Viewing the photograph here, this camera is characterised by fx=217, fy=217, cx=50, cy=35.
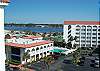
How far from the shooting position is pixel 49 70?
173 ft

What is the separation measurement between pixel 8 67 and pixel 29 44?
9.34 m

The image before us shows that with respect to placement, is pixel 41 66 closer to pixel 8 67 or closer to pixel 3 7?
pixel 8 67

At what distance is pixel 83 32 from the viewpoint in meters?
87.2

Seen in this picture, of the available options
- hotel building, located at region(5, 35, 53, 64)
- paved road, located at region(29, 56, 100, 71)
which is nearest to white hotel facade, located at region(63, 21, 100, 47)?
paved road, located at region(29, 56, 100, 71)

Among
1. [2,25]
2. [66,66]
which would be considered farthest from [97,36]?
[2,25]

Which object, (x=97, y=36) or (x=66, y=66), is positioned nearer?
(x=66, y=66)

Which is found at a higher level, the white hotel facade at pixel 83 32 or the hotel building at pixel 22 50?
the white hotel facade at pixel 83 32

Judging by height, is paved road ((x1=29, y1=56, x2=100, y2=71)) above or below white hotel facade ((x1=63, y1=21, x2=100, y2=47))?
below

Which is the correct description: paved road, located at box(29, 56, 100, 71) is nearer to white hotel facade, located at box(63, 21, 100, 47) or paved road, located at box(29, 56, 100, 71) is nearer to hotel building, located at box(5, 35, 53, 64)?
hotel building, located at box(5, 35, 53, 64)

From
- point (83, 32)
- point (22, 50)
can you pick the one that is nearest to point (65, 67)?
point (22, 50)

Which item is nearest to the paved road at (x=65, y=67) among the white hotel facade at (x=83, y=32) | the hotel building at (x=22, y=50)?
the hotel building at (x=22, y=50)

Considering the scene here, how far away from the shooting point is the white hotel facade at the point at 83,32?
86.0 meters

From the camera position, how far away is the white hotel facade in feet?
282

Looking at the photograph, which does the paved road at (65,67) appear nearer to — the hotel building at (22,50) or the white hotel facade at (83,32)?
the hotel building at (22,50)
